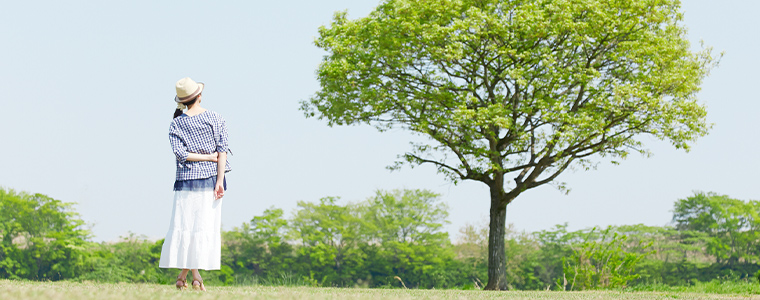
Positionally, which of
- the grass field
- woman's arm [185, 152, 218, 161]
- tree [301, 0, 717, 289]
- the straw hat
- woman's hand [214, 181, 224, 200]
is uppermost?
tree [301, 0, 717, 289]

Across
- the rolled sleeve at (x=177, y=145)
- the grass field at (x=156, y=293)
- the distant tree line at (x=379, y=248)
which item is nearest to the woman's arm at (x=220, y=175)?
the rolled sleeve at (x=177, y=145)

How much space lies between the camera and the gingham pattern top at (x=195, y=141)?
6273 mm

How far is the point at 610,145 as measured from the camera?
1489cm

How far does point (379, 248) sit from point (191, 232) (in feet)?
77.8

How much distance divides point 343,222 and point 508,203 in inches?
A: 616

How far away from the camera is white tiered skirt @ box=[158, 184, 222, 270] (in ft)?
20.5

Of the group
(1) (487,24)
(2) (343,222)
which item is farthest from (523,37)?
(2) (343,222)

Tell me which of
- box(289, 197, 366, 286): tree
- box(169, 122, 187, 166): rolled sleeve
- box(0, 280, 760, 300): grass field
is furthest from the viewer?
box(289, 197, 366, 286): tree

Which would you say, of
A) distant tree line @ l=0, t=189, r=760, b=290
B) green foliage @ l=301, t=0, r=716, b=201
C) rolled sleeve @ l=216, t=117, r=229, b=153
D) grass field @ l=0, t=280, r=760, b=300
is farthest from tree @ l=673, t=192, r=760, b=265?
rolled sleeve @ l=216, t=117, r=229, b=153

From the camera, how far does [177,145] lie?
6.29 m

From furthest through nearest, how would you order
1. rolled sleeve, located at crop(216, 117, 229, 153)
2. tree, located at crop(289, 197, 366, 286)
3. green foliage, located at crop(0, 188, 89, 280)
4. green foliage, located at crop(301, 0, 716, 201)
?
tree, located at crop(289, 197, 366, 286) < green foliage, located at crop(0, 188, 89, 280) < green foliage, located at crop(301, 0, 716, 201) < rolled sleeve, located at crop(216, 117, 229, 153)

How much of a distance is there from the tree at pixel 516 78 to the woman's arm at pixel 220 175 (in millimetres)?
7599

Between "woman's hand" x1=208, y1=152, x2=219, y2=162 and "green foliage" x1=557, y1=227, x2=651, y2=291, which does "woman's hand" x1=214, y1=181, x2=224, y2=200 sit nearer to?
"woman's hand" x1=208, y1=152, x2=219, y2=162

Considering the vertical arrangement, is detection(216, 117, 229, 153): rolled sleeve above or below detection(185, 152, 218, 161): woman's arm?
above
